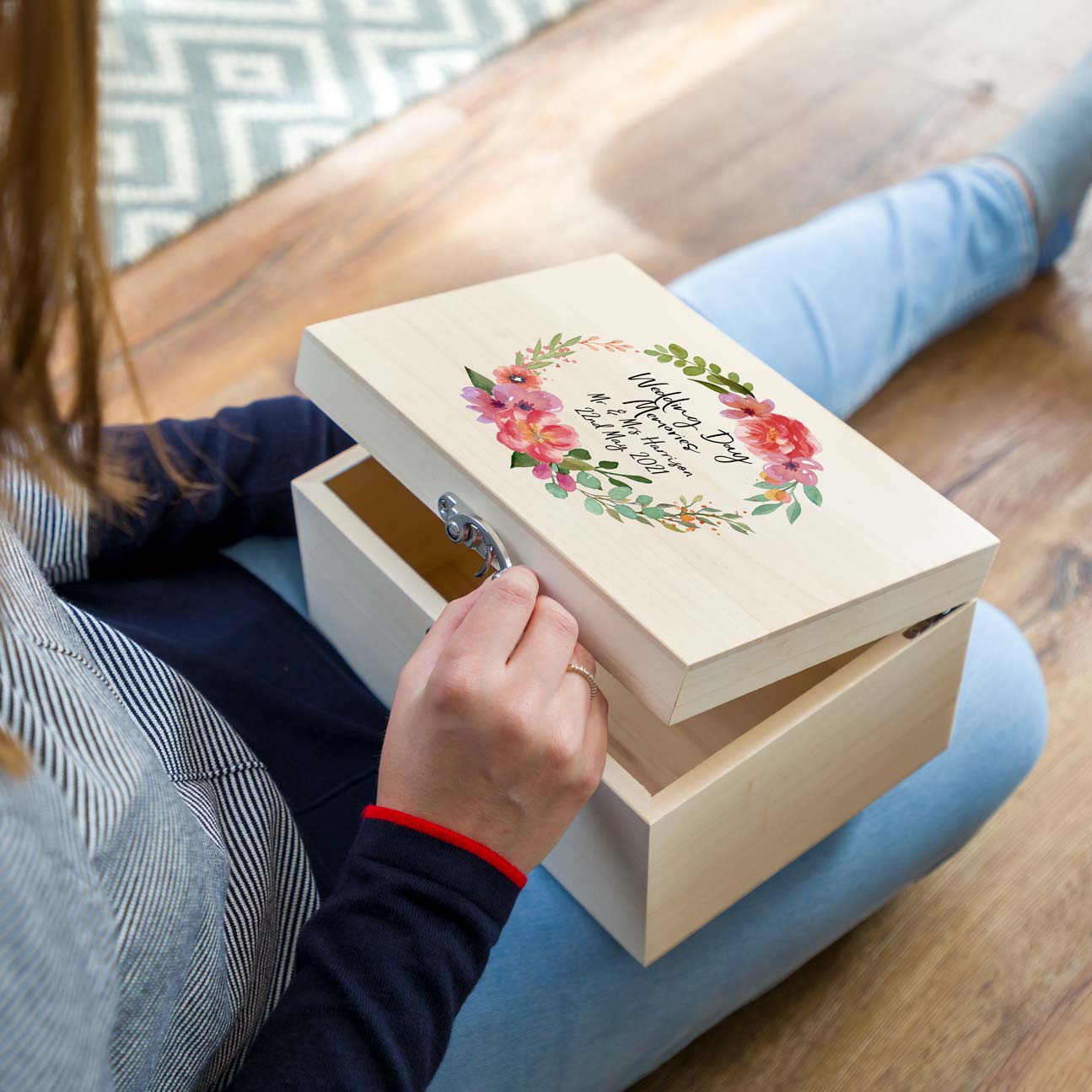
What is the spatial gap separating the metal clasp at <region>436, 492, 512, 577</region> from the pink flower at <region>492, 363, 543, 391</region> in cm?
7

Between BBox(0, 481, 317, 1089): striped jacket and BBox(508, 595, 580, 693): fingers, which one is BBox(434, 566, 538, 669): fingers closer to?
BBox(508, 595, 580, 693): fingers

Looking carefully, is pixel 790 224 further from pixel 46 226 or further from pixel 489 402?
pixel 46 226

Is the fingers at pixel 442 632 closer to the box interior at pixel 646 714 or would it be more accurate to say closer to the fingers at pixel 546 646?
the fingers at pixel 546 646

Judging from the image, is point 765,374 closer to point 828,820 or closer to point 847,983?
point 828,820

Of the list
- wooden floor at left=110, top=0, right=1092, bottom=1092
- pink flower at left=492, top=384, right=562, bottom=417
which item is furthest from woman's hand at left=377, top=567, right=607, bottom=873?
wooden floor at left=110, top=0, right=1092, bottom=1092

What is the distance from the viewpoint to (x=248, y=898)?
494 millimetres

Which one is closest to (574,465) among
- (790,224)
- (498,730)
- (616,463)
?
(616,463)

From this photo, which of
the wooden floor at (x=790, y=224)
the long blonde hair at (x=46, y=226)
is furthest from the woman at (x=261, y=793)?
the wooden floor at (x=790, y=224)

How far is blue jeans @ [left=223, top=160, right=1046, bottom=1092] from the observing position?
559 mm

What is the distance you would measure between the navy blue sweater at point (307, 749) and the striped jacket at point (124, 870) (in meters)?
0.04

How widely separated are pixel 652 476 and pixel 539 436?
0.06 m

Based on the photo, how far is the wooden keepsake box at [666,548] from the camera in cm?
47

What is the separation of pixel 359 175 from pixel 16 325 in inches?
45.5

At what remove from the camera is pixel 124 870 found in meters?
0.38
